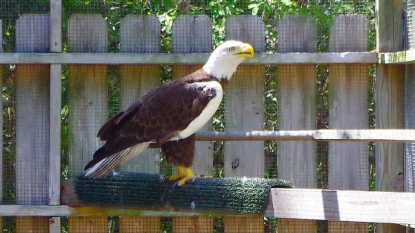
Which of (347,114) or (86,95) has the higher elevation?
(86,95)

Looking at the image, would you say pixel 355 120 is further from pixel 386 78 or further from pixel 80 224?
pixel 80 224

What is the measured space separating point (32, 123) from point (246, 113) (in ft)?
3.80

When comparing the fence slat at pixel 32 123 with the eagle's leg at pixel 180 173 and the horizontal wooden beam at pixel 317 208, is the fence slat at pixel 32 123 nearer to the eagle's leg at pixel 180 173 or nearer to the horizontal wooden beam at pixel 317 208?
the horizontal wooden beam at pixel 317 208

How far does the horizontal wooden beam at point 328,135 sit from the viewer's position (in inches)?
A: 127

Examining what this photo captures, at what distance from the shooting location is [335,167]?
4.55 metres

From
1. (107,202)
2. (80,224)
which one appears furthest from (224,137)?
(80,224)

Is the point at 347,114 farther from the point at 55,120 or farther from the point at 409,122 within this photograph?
the point at 55,120

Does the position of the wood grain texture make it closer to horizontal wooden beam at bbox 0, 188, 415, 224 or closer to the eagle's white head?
horizontal wooden beam at bbox 0, 188, 415, 224

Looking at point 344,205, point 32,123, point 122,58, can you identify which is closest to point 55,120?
point 32,123

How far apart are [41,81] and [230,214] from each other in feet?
4.19

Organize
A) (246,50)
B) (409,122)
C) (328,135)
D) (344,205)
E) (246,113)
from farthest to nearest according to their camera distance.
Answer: (246,113) → (409,122) → (246,50) → (344,205) → (328,135)

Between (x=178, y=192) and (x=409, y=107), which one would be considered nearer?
(x=178, y=192)

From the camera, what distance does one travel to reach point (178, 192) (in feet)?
14.1

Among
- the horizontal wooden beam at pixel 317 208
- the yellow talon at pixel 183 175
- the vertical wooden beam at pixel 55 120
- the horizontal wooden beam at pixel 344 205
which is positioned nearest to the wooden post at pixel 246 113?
the yellow talon at pixel 183 175
